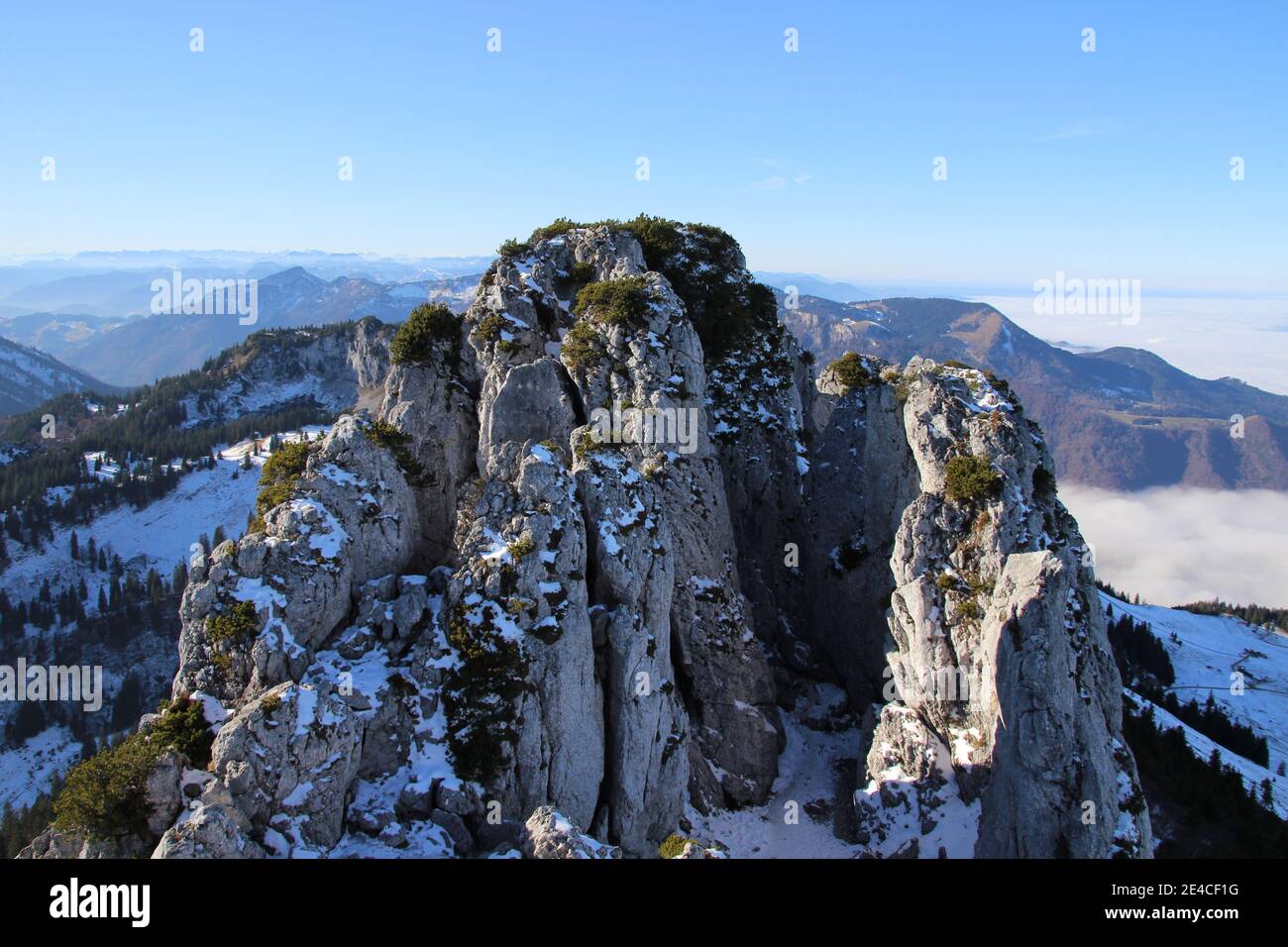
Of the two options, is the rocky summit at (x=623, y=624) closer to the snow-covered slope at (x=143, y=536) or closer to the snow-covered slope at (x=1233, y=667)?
the snow-covered slope at (x=1233, y=667)

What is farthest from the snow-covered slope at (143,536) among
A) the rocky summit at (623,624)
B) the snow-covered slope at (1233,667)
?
the snow-covered slope at (1233,667)

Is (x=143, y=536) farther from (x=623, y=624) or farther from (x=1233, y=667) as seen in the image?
(x=1233, y=667)

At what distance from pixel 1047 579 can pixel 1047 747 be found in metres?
7.77

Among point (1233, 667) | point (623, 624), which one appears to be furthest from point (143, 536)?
point (1233, 667)

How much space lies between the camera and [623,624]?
1494 inches

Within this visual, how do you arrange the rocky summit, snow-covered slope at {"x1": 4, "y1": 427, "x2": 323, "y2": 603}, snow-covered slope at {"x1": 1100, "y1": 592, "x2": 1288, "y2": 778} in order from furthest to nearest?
snow-covered slope at {"x1": 4, "y1": 427, "x2": 323, "y2": 603}
snow-covered slope at {"x1": 1100, "y1": 592, "x2": 1288, "y2": 778}
the rocky summit

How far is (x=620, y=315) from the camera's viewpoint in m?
50.6

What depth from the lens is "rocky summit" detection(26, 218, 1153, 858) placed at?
2988 centimetres

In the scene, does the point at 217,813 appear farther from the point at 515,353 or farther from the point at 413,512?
the point at 515,353

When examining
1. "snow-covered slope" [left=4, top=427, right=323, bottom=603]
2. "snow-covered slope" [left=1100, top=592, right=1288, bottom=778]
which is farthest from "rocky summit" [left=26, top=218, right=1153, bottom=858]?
"snow-covered slope" [left=4, top=427, right=323, bottom=603]

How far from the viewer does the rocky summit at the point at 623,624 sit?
29.9 meters

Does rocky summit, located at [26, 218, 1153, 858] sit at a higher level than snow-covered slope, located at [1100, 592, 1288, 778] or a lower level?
higher

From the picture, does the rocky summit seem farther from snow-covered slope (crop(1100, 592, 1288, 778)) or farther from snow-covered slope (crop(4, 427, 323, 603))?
snow-covered slope (crop(4, 427, 323, 603))
